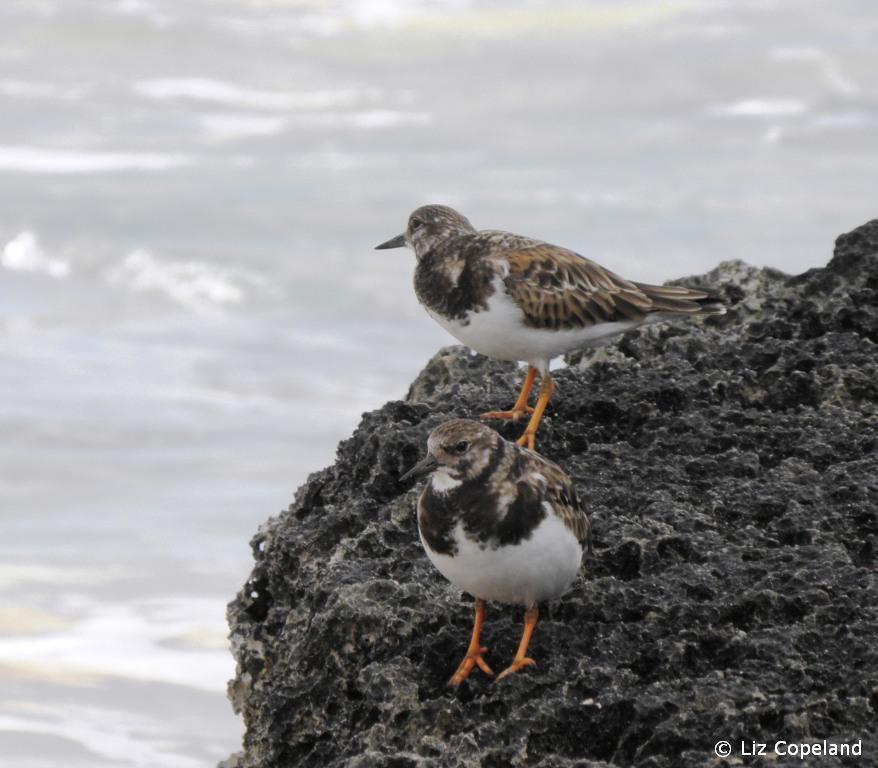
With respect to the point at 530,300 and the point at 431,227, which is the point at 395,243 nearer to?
the point at 431,227

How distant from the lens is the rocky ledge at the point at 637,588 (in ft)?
16.4

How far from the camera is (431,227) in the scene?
27.4ft

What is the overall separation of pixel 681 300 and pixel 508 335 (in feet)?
3.38

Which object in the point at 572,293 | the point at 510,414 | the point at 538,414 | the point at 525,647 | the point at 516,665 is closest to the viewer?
the point at 516,665

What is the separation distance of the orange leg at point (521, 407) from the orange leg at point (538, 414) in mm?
111

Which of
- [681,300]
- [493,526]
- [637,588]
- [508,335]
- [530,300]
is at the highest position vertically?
[681,300]

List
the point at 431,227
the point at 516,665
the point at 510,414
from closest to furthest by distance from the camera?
1. the point at 516,665
2. the point at 510,414
3. the point at 431,227

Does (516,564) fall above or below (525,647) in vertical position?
above

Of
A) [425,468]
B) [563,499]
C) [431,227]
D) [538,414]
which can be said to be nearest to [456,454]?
[425,468]

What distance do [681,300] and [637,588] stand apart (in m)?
2.58

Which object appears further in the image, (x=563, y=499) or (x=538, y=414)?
(x=538, y=414)

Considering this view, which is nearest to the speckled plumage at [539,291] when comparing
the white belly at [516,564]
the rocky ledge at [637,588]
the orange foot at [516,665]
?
the rocky ledge at [637,588]

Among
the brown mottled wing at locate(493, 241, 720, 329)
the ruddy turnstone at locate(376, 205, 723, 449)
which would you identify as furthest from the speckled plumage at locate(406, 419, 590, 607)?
the brown mottled wing at locate(493, 241, 720, 329)

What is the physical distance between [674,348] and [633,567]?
2.13 m
